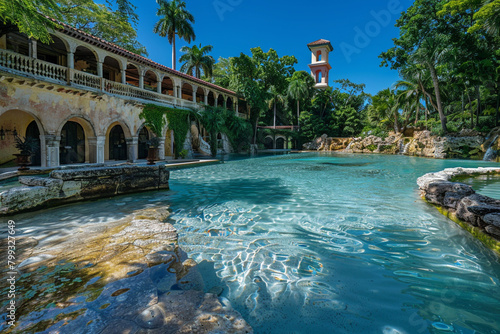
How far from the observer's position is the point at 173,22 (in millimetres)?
33156

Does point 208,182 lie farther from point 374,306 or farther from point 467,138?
point 467,138

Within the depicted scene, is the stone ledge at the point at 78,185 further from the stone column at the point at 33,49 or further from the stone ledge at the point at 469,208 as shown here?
the stone column at the point at 33,49

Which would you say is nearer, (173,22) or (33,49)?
(33,49)

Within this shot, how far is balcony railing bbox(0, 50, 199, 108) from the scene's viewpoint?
10.8 meters

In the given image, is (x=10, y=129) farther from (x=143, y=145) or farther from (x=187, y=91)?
(x=187, y=91)

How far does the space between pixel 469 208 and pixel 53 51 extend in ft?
66.6

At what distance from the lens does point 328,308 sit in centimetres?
239

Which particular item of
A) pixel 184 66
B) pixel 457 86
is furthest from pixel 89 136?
pixel 457 86

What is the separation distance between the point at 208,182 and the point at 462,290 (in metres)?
8.36

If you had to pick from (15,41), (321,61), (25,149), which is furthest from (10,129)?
(321,61)

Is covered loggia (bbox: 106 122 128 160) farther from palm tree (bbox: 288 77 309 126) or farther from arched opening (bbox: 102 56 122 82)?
palm tree (bbox: 288 77 309 126)

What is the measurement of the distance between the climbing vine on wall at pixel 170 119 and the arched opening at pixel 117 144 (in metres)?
2.46

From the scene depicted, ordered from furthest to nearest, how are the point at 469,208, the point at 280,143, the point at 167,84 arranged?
the point at 280,143
the point at 167,84
the point at 469,208

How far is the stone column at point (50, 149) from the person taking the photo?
40.5 feet
